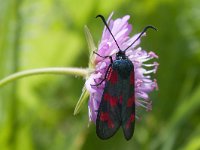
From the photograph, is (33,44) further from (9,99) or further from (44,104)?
(9,99)

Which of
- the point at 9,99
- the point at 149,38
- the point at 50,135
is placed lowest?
the point at 50,135

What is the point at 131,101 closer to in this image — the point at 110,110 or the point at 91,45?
the point at 110,110

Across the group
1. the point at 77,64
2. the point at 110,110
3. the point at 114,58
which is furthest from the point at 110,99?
the point at 77,64

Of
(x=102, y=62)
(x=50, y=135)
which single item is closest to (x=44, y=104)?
(x=50, y=135)

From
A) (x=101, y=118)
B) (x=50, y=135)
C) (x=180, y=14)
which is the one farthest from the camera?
(x=180, y=14)

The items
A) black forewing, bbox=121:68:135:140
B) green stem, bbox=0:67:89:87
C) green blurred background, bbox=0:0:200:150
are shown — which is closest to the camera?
green stem, bbox=0:67:89:87

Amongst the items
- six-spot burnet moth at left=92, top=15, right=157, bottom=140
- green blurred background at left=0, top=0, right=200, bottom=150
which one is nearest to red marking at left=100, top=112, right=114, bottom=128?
six-spot burnet moth at left=92, top=15, right=157, bottom=140

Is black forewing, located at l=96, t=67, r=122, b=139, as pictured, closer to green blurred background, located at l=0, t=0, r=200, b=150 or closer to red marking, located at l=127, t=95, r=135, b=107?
red marking, located at l=127, t=95, r=135, b=107
